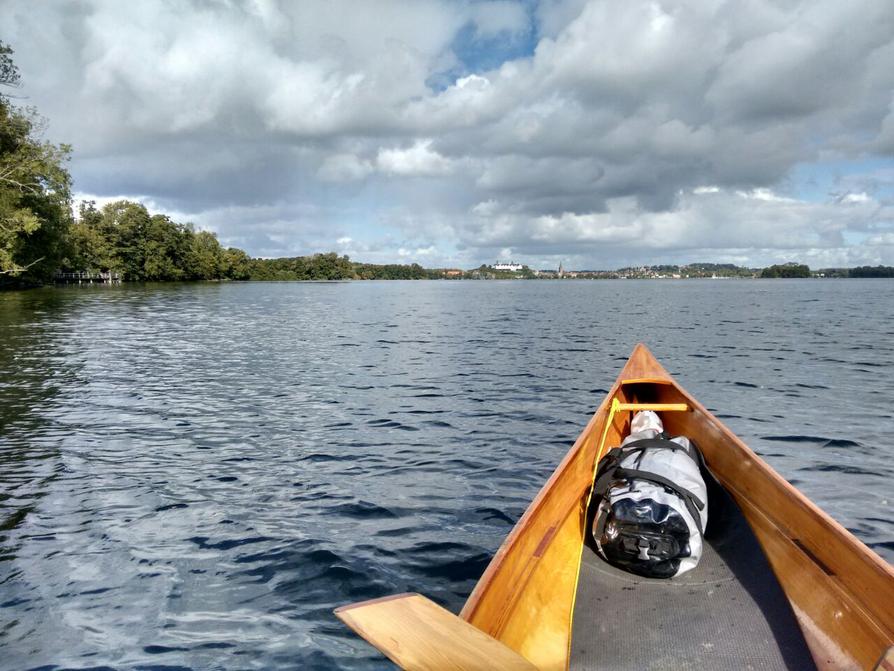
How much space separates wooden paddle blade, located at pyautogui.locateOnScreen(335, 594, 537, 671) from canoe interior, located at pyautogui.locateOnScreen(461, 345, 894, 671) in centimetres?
69

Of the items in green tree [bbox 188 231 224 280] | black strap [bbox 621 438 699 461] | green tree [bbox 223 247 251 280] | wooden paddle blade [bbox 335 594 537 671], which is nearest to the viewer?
wooden paddle blade [bbox 335 594 537 671]

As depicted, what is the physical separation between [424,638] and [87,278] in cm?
12315

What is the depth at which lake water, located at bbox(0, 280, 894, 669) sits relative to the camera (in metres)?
4.78

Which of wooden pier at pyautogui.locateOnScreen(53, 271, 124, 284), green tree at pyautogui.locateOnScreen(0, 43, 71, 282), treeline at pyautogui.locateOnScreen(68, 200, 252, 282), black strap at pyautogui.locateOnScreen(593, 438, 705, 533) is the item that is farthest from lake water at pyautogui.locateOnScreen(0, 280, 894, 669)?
treeline at pyautogui.locateOnScreen(68, 200, 252, 282)

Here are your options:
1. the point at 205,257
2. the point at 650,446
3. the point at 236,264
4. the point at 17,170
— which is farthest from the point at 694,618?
the point at 236,264

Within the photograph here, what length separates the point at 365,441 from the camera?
1000 centimetres

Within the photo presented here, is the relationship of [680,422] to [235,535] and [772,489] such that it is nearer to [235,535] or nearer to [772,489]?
[772,489]

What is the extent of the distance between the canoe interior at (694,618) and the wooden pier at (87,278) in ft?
354

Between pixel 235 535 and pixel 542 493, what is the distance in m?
3.60

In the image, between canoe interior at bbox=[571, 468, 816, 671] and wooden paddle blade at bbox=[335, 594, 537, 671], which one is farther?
canoe interior at bbox=[571, 468, 816, 671]

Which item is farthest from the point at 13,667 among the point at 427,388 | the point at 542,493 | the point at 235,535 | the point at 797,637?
the point at 427,388

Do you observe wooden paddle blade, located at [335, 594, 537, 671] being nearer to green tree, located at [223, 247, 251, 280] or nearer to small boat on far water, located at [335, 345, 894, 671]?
small boat on far water, located at [335, 345, 894, 671]

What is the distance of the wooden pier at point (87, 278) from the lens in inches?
3819

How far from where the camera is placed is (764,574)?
431 cm
